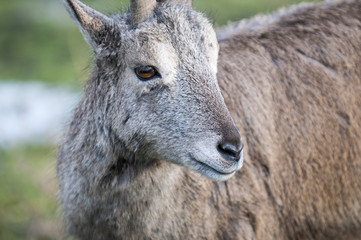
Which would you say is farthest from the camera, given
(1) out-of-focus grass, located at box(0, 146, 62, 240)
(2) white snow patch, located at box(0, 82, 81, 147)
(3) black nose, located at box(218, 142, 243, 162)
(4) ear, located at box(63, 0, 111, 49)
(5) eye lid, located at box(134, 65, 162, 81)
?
(2) white snow patch, located at box(0, 82, 81, 147)

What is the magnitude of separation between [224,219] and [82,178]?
1470 mm

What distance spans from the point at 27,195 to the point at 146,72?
524cm

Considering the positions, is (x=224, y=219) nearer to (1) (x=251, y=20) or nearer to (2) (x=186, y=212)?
(2) (x=186, y=212)

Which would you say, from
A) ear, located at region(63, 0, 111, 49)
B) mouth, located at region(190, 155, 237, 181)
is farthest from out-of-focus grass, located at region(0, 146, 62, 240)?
mouth, located at region(190, 155, 237, 181)

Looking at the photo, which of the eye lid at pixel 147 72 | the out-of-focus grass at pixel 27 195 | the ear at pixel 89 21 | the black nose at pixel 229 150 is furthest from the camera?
the out-of-focus grass at pixel 27 195

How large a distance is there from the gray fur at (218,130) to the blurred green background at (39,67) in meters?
0.70

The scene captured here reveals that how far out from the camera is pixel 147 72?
20.0 feet

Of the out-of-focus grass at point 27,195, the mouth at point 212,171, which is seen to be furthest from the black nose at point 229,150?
the out-of-focus grass at point 27,195

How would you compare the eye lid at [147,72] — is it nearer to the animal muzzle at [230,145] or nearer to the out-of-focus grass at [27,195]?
the animal muzzle at [230,145]

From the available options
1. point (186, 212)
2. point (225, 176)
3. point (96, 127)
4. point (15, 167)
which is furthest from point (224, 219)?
point (15, 167)

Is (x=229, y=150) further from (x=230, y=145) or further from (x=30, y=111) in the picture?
(x=30, y=111)

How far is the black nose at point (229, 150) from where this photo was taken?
5755 mm

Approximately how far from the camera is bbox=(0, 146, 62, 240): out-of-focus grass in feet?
31.9

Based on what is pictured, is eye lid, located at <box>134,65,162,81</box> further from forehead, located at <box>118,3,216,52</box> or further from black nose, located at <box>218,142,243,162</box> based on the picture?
black nose, located at <box>218,142,243,162</box>
